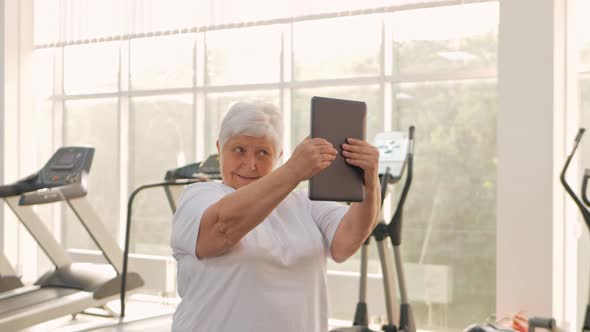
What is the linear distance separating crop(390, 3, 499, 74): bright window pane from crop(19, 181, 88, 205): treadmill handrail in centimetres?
262

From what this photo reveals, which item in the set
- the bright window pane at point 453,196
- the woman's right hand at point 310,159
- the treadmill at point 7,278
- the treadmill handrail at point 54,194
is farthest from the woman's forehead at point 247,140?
the treadmill at point 7,278

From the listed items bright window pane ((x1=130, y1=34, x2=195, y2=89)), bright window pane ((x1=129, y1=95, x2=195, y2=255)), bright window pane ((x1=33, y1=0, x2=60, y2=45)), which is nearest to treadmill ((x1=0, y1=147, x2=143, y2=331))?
bright window pane ((x1=129, y1=95, x2=195, y2=255))

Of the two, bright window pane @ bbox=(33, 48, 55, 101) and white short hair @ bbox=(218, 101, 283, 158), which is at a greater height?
bright window pane @ bbox=(33, 48, 55, 101)

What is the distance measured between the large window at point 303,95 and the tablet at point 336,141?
4.03 meters

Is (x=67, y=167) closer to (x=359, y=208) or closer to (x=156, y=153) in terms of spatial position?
(x=156, y=153)

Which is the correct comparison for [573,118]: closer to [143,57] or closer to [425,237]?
[425,237]

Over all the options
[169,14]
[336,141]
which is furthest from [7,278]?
[336,141]

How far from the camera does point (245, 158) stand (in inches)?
65.4

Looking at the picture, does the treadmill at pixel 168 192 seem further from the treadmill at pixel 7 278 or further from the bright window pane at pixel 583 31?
the bright window pane at pixel 583 31

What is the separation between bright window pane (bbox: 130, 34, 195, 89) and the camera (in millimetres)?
6746

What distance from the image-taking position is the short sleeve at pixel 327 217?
5.57 ft

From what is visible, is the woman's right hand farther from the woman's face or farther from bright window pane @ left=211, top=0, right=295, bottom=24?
bright window pane @ left=211, top=0, right=295, bottom=24

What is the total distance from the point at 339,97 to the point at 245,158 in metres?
4.45

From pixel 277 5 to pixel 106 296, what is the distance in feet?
8.98
